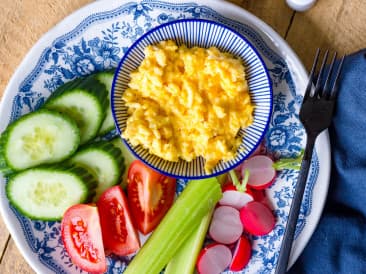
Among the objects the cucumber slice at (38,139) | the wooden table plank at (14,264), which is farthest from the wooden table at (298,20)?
the wooden table plank at (14,264)

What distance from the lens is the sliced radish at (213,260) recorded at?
2.34 m

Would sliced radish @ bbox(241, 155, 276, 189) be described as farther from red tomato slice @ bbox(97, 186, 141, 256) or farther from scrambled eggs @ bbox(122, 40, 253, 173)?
red tomato slice @ bbox(97, 186, 141, 256)

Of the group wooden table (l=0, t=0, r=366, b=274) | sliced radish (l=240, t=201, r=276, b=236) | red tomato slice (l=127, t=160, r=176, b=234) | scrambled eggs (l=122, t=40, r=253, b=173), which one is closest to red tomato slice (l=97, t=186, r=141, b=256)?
red tomato slice (l=127, t=160, r=176, b=234)

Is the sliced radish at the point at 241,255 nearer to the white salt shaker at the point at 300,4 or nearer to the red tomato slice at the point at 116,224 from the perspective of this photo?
the red tomato slice at the point at 116,224

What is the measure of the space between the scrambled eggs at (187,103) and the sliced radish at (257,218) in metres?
0.28

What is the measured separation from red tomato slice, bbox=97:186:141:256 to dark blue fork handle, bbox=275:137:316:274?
596mm

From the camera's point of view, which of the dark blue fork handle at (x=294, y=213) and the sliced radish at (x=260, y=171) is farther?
the sliced radish at (x=260, y=171)

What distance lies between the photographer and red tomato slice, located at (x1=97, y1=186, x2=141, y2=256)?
234cm

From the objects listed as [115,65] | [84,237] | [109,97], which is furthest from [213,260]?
[115,65]

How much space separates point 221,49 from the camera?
7.33ft

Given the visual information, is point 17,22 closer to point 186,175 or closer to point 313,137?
point 186,175

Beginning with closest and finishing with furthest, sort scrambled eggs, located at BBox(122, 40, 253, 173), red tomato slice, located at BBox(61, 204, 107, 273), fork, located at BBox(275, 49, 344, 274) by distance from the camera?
1. scrambled eggs, located at BBox(122, 40, 253, 173)
2. fork, located at BBox(275, 49, 344, 274)
3. red tomato slice, located at BBox(61, 204, 107, 273)

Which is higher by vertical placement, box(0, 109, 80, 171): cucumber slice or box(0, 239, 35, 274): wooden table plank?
box(0, 109, 80, 171): cucumber slice

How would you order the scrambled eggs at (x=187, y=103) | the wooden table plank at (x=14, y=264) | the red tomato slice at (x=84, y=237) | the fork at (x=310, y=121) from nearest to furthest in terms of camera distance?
the scrambled eggs at (x=187, y=103) < the fork at (x=310, y=121) < the red tomato slice at (x=84, y=237) < the wooden table plank at (x=14, y=264)
